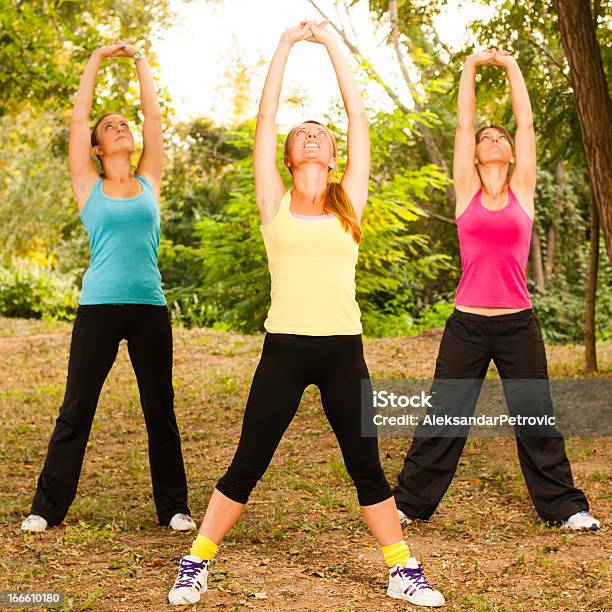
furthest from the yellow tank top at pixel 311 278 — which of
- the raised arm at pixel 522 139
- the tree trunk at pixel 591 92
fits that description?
the tree trunk at pixel 591 92

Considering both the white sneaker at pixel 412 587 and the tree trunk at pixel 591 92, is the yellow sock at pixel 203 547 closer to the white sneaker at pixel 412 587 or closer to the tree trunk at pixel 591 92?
the white sneaker at pixel 412 587

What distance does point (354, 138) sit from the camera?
13.1ft

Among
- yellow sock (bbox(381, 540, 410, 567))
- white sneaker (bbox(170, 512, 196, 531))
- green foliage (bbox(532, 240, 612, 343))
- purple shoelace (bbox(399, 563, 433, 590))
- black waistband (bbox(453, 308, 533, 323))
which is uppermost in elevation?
black waistband (bbox(453, 308, 533, 323))

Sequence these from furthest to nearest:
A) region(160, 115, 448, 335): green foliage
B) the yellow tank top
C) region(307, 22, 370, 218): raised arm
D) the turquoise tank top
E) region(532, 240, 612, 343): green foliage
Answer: region(532, 240, 612, 343): green foliage, region(160, 115, 448, 335): green foliage, the turquoise tank top, region(307, 22, 370, 218): raised arm, the yellow tank top

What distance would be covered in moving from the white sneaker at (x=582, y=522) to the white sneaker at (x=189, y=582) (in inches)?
77.1

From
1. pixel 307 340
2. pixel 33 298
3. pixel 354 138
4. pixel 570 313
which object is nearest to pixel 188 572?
pixel 307 340

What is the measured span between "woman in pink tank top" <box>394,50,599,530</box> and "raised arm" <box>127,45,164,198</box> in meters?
1.49

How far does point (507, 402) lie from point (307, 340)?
1.59 m

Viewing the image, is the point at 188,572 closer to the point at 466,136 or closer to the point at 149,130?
the point at 149,130

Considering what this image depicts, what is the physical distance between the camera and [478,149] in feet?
16.1

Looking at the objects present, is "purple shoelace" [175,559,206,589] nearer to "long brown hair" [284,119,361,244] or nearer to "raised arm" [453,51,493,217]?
"long brown hair" [284,119,361,244]

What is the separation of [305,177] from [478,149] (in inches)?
54.2

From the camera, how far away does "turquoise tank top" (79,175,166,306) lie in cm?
461

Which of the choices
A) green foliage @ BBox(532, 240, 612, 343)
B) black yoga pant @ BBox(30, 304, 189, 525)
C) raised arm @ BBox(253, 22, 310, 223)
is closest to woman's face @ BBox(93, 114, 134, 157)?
black yoga pant @ BBox(30, 304, 189, 525)
